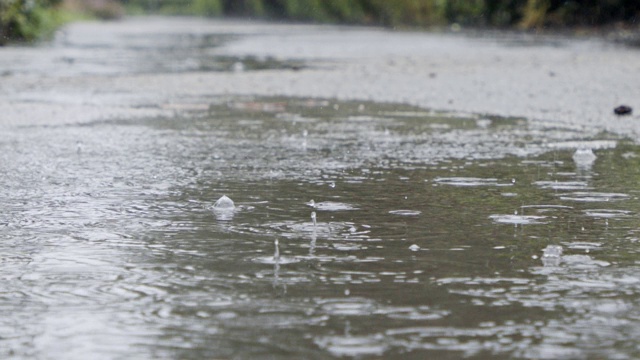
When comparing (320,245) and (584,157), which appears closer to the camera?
(320,245)

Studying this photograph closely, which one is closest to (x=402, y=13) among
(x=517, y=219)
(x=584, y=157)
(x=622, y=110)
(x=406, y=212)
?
(x=622, y=110)

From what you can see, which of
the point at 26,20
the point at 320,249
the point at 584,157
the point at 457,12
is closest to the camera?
the point at 320,249

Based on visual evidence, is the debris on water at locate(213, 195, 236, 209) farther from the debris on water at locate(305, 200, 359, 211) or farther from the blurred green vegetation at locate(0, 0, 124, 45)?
Answer: the blurred green vegetation at locate(0, 0, 124, 45)

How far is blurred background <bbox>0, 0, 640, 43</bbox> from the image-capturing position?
2813 cm

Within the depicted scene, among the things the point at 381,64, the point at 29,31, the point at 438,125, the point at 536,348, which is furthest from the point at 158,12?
the point at 536,348

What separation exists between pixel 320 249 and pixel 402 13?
139 feet

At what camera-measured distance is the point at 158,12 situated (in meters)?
102

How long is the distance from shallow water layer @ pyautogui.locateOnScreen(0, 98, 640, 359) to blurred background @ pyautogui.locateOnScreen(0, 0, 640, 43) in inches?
720

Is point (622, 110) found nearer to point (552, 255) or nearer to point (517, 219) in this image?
point (517, 219)

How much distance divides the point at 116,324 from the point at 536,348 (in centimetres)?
114

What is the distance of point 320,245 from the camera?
4438 millimetres

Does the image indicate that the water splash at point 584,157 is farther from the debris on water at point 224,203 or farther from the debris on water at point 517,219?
the debris on water at point 224,203

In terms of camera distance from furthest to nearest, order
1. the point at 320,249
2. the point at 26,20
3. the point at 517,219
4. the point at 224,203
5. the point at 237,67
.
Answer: the point at 26,20 → the point at 237,67 → the point at 224,203 → the point at 517,219 → the point at 320,249

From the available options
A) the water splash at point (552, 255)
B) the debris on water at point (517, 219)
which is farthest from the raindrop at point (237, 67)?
the water splash at point (552, 255)
